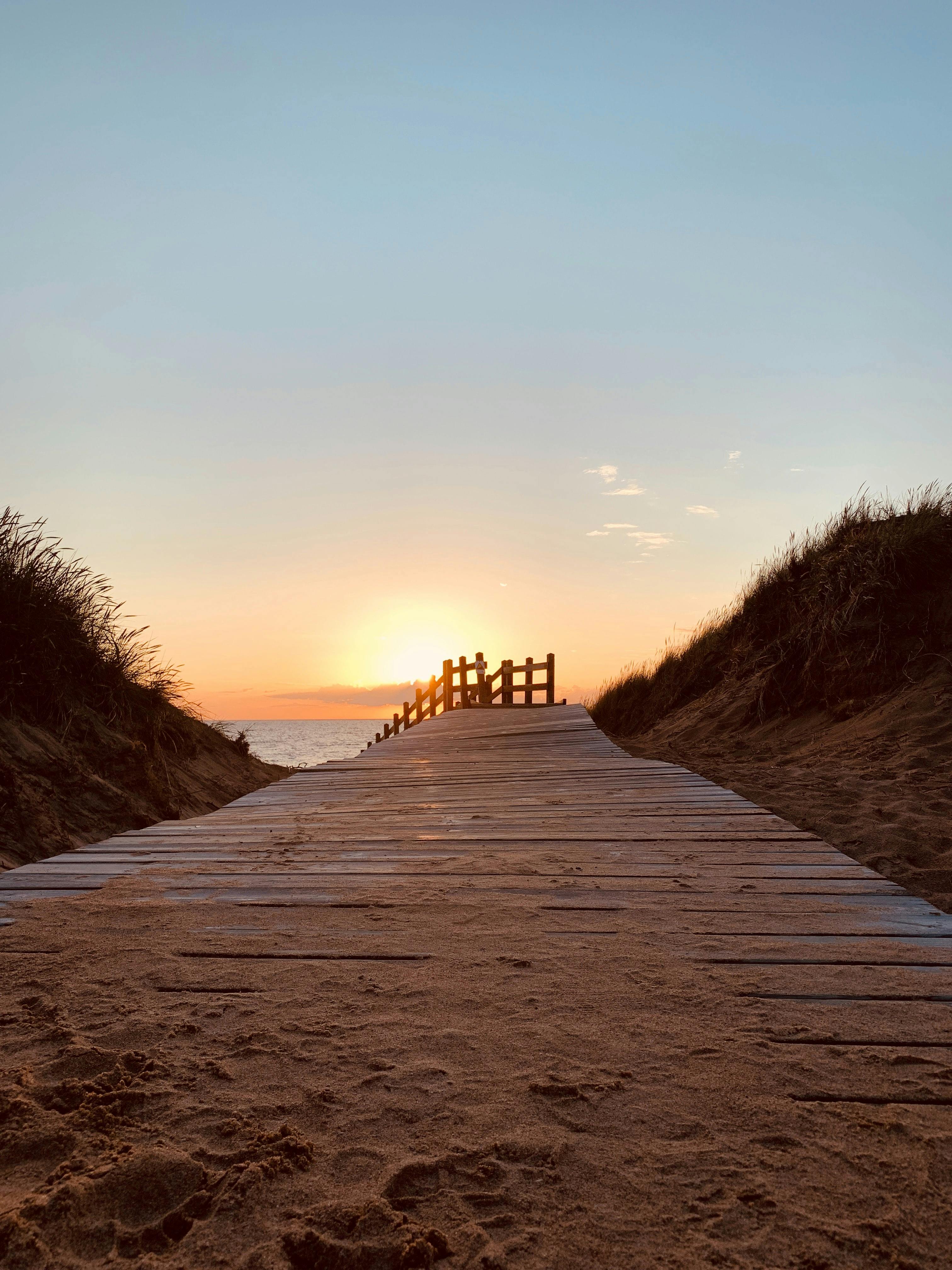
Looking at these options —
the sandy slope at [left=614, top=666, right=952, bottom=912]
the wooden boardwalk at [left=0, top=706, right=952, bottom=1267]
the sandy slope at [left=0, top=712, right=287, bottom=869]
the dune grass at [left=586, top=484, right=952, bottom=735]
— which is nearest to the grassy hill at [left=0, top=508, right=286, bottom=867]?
the sandy slope at [left=0, top=712, right=287, bottom=869]

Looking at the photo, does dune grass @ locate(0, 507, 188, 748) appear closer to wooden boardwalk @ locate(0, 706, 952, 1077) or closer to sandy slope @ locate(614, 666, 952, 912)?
wooden boardwalk @ locate(0, 706, 952, 1077)

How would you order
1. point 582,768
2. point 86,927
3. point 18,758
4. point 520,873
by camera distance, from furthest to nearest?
1. point 582,768
2. point 18,758
3. point 520,873
4. point 86,927

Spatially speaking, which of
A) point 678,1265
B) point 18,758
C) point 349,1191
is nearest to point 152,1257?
point 349,1191

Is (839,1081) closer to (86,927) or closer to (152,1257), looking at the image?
(152,1257)

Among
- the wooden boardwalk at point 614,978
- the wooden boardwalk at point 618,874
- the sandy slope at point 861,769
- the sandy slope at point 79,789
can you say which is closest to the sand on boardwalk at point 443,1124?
the wooden boardwalk at point 614,978

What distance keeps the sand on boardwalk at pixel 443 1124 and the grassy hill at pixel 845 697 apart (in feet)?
9.49

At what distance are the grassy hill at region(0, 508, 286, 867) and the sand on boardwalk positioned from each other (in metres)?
3.23

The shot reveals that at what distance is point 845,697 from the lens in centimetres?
879

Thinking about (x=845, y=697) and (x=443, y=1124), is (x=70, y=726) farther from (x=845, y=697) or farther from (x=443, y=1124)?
(x=845, y=697)

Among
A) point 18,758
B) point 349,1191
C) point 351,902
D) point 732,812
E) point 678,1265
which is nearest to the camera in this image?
point 678,1265

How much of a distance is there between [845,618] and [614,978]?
27.3ft

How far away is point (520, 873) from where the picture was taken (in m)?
3.15

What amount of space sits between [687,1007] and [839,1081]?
15.5 inches

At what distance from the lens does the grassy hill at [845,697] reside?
210 inches
